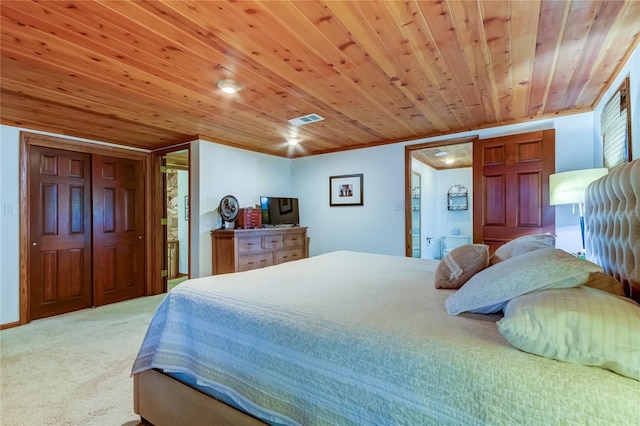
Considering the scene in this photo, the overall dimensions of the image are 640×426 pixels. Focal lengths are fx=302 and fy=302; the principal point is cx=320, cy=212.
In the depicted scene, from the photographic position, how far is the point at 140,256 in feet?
14.9

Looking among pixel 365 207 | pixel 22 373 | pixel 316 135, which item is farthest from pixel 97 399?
pixel 365 207

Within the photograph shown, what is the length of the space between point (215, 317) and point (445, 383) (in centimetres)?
104

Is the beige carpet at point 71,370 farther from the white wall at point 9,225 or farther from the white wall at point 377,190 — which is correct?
the white wall at point 377,190

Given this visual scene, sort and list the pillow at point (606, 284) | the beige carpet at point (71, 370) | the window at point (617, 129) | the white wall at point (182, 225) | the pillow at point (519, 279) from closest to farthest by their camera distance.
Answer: the pillow at point (519, 279), the pillow at point (606, 284), the beige carpet at point (71, 370), the window at point (617, 129), the white wall at point (182, 225)

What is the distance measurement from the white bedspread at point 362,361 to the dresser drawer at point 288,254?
2689 millimetres

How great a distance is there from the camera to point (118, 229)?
→ 4273 mm

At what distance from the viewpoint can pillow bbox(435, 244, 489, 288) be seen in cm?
165

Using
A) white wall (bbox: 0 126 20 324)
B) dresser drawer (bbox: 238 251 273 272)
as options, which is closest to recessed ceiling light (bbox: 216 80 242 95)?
dresser drawer (bbox: 238 251 273 272)

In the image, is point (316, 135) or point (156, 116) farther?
point (316, 135)

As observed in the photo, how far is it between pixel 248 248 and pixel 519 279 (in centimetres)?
340

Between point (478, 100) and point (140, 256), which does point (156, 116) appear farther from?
point (478, 100)

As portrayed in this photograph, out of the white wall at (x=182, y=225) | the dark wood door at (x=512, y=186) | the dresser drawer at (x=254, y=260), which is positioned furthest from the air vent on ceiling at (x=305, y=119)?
the white wall at (x=182, y=225)

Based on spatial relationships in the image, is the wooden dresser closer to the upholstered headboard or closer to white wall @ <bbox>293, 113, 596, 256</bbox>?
white wall @ <bbox>293, 113, 596, 256</bbox>

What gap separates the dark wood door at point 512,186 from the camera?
315 centimetres
